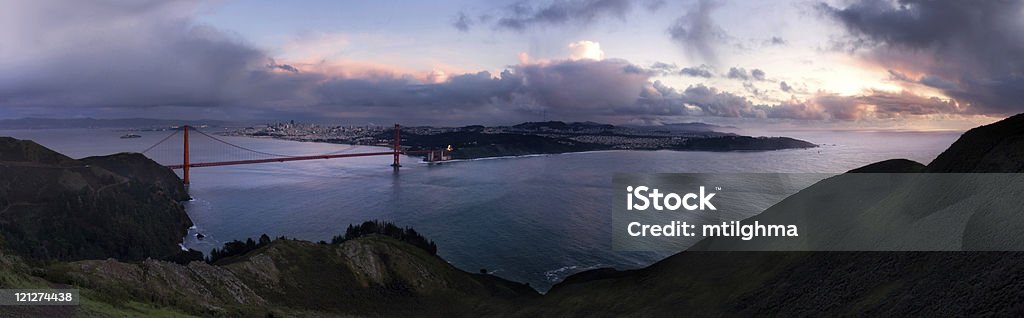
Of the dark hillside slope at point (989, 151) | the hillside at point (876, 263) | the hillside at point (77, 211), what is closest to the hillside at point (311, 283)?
the hillside at point (876, 263)

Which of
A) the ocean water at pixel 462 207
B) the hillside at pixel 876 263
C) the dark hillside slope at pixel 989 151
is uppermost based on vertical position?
the dark hillside slope at pixel 989 151

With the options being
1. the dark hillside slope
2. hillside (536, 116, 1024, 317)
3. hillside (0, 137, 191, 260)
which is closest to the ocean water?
hillside (0, 137, 191, 260)

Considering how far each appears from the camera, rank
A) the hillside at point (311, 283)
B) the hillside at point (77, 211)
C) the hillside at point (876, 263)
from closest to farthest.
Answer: the hillside at point (876, 263) < the hillside at point (311, 283) < the hillside at point (77, 211)

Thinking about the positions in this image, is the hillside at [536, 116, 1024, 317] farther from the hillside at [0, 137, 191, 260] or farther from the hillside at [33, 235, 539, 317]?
the hillside at [0, 137, 191, 260]

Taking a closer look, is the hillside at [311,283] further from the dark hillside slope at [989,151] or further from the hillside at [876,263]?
the dark hillside slope at [989,151]

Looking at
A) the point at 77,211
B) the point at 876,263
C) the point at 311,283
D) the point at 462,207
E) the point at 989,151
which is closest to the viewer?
the point at 876,263

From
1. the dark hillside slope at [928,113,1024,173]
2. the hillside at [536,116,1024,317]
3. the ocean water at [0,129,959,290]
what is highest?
the dark hillside slope at [928,113,1024,173]

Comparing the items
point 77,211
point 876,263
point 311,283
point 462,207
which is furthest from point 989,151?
point 77,211

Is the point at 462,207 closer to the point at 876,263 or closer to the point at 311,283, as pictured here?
the point at 311,283

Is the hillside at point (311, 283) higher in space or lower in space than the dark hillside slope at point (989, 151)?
lower

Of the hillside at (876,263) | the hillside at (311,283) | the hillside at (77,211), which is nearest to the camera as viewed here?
the hillside at (876,263)
